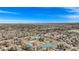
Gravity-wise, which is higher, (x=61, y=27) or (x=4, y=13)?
(x=4, y=13)

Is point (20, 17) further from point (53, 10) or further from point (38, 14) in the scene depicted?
point (53, 10)
